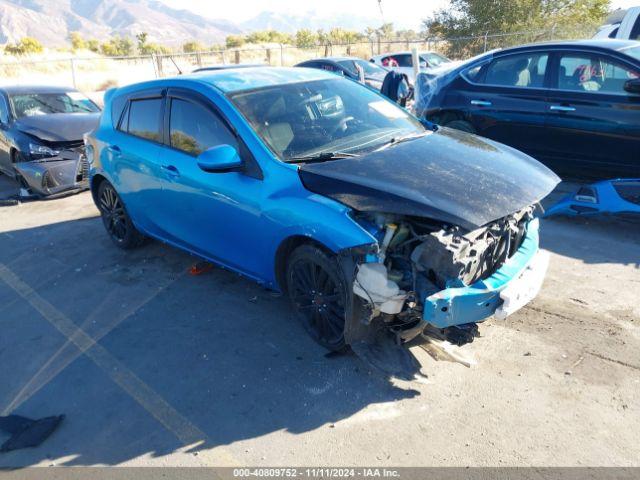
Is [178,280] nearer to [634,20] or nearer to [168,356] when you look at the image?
[168,356]

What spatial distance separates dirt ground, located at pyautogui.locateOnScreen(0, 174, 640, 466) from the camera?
284 centimetres

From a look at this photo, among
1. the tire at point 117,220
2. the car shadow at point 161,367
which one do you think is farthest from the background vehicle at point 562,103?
the tire at point 117,220

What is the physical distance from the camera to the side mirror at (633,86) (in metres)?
5.58

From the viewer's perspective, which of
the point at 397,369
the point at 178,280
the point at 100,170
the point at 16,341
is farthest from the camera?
the point at 100,170

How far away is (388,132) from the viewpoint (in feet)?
13.9

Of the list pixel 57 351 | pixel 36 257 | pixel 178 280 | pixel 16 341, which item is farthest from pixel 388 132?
pixel 36 257

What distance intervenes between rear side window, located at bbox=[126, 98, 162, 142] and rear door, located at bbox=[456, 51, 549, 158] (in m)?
4.21

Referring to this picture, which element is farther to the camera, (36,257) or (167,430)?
(36,257)

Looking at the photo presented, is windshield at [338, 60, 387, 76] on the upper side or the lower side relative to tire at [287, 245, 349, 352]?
upper

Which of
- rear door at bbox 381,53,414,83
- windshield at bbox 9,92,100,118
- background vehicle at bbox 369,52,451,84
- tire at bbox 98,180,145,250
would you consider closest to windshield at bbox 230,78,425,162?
tire at bbox 98,180,145,250

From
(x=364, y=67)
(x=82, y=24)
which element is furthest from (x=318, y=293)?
(x=82, y=24)

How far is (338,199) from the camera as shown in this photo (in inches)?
127

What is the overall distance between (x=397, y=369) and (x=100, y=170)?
415 centimetres

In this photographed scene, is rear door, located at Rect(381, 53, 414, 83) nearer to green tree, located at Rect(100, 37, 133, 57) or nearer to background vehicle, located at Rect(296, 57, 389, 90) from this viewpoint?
background vehicle, located at Rect(296, 57, 389, 90)
